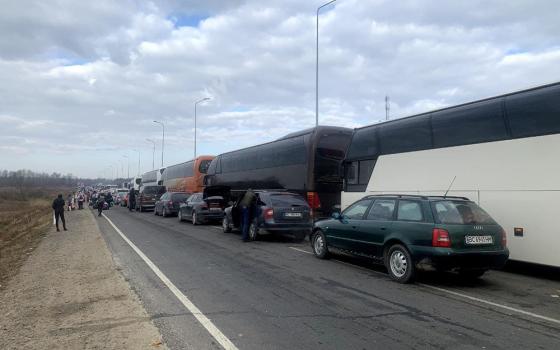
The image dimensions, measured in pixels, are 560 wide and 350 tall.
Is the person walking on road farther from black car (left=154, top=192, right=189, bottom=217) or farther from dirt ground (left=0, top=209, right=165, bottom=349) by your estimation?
black car (left=154, top=192, right=189, bottom=217)

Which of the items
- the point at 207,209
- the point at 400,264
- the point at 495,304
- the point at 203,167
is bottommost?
the point at 495,304

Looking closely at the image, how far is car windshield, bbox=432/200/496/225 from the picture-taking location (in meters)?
8.43

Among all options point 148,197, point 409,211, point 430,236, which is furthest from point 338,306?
point 148,197

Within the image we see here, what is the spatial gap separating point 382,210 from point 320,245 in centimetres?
239

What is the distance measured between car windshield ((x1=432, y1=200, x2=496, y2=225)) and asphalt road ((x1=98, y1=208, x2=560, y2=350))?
114 cm

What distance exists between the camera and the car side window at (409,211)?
8742 millimetres

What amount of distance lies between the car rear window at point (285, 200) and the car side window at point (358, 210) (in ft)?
15.6

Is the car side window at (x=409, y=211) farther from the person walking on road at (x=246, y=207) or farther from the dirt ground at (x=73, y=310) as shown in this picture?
the person walking on road at (x=246, y=207)

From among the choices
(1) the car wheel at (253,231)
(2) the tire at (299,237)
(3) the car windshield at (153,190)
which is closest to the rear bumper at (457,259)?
(2) the tire at (299,237)

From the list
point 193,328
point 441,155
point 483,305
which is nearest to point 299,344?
point 193,328

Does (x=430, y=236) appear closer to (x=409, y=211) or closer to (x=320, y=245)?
(x=409, y=211)

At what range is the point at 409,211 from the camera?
353 inches

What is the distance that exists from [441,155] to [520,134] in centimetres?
212

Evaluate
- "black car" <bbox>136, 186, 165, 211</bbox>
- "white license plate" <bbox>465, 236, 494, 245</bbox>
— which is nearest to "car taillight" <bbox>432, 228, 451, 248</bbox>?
"white license plate" <bbox>465, 236, 494, 245</bbox>
